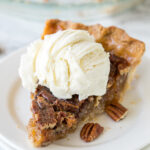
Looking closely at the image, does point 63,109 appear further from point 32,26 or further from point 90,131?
point 32,26

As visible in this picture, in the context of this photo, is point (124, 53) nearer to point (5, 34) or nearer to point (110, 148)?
point (110, 148)

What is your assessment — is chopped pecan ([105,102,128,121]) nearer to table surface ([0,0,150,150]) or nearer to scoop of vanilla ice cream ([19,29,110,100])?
scoop of vanilla ice cream ([19,29,110,100])

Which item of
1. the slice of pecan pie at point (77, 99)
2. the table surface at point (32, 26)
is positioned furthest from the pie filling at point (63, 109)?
the table surface at point (32, 26)

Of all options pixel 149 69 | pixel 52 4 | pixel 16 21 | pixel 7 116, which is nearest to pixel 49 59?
pixel 7 116

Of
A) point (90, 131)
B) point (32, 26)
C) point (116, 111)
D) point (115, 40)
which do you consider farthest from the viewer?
point (32, 26)

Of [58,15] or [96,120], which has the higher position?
[58,15]

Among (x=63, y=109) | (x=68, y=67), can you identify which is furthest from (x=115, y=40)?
(x=63, y=109)
